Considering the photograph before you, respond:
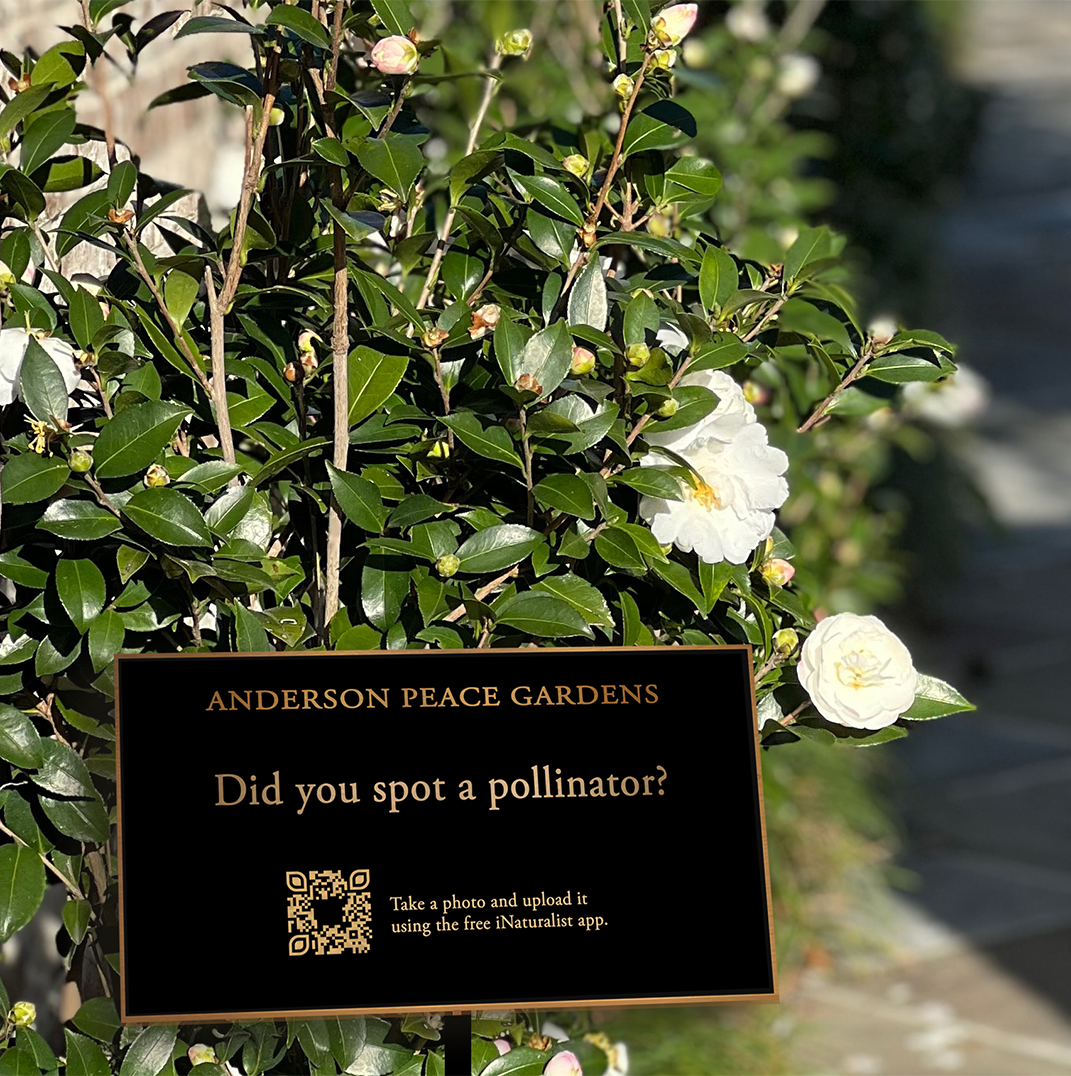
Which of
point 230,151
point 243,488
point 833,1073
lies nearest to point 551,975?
point 243,488

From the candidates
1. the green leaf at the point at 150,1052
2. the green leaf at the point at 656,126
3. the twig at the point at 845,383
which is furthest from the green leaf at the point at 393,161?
the green leaf at the point at 150,1052

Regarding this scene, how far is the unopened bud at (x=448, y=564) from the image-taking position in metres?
1.05

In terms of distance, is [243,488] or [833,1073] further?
[833,1073]

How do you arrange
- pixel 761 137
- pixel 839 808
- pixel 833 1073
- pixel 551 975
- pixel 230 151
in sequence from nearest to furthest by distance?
1. pixel 551 975
2. pixel 230 151
3. pixel 833 1073
4. pixel 761 137
5. pixel 839 808

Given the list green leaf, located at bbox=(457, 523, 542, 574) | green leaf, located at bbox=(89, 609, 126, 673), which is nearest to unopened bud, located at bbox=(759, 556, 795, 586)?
green leaf, located at bbox=(457, 523, 542, 574)

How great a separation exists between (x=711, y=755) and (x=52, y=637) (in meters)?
0.54

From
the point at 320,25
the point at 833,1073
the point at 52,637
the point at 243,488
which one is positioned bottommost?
the point at 833,1073

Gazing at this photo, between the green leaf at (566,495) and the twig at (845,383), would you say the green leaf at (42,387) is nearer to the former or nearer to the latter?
the green leaf at (566,495)

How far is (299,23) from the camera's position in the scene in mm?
1015

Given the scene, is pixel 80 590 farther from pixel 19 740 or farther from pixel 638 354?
pixel 638 354

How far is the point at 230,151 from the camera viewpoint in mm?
2014

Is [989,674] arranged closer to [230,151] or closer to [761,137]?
[761,137]

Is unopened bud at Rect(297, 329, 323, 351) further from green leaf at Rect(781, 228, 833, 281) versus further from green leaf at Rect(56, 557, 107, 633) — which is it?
green leaf at Rect(781, 228, 833, 281)

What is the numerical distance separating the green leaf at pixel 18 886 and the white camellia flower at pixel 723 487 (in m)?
0.57
